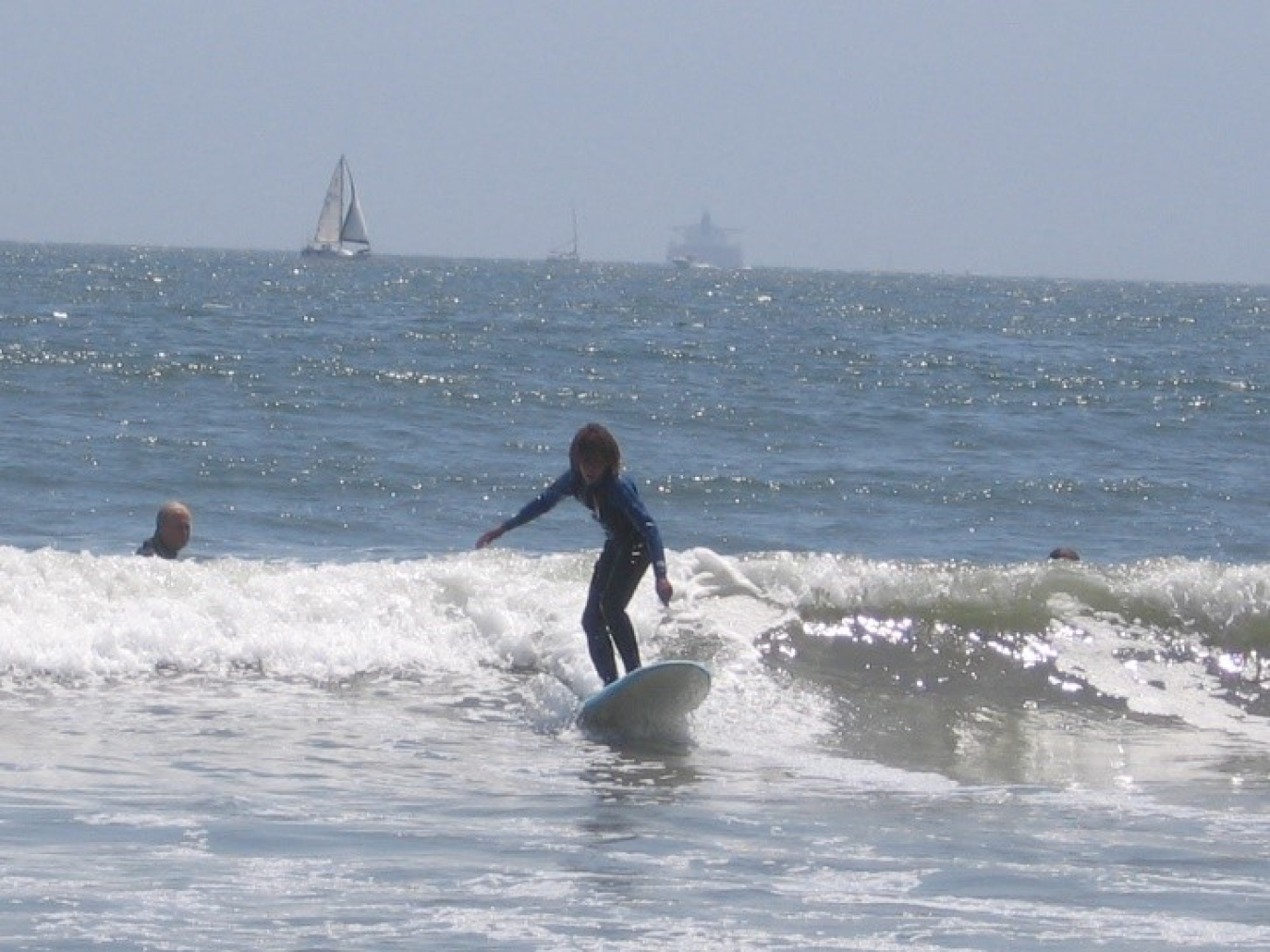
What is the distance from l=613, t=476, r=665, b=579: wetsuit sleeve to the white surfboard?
505 millimetres

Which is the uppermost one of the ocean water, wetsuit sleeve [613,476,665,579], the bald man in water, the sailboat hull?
the sailboat hull

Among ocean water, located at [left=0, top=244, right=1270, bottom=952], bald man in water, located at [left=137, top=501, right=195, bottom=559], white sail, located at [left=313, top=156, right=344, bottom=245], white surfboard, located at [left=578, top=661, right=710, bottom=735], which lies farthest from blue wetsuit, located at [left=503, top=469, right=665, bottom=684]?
white sail, located at [left=313, top=156, right=344, bottom=245]

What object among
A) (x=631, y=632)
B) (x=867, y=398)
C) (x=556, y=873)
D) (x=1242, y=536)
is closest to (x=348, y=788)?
(x=556, y=873)

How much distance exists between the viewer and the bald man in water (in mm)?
12570

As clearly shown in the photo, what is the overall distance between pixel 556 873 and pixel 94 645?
16.5 ft

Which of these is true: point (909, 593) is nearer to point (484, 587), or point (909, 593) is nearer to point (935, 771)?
point (484, 587)

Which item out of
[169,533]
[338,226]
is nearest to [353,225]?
[338,226]

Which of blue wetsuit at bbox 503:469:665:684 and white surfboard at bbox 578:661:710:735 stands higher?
blue wetsuit at bbox 503:469:665:684

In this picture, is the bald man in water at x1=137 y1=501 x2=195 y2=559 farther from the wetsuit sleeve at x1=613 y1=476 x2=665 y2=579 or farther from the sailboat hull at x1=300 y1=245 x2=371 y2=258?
the sailboat hull at x1=300 y1=245 x2=371 y2=258

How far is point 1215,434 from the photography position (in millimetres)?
29141

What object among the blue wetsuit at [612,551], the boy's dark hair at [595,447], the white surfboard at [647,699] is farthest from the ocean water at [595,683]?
the boy's dark hair at [595,447]

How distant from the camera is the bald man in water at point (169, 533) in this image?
12570 millimetres

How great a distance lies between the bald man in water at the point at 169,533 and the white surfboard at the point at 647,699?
3.86 metres

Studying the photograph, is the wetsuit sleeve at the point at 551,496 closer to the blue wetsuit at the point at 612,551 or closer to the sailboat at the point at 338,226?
the blue wetsuit at the point at 612,551
